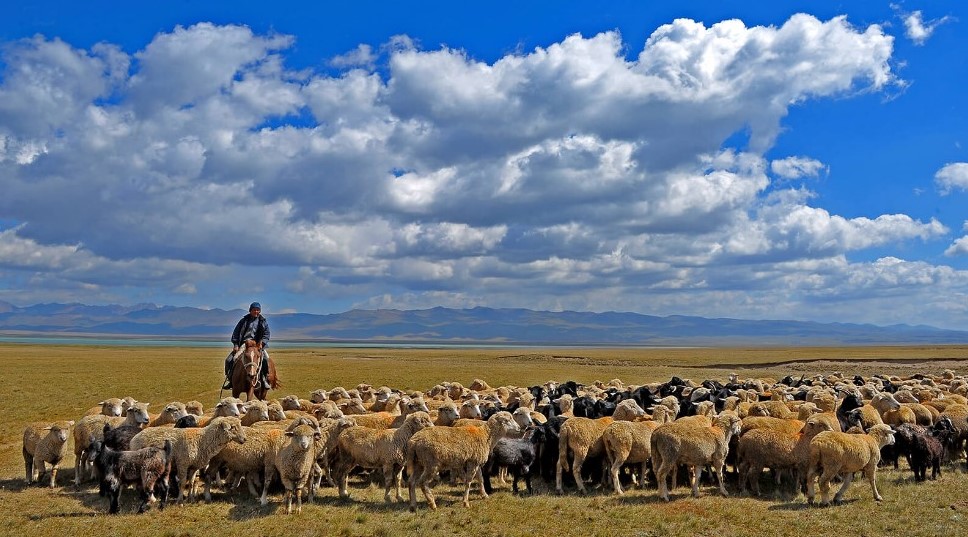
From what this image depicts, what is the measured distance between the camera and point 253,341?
2069 centimetres

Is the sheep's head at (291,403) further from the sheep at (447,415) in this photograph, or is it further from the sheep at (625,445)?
the sheep at (625,445)

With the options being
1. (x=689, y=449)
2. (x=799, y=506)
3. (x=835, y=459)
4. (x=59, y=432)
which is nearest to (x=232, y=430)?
(x=59, y=432)

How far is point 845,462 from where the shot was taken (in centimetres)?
1155

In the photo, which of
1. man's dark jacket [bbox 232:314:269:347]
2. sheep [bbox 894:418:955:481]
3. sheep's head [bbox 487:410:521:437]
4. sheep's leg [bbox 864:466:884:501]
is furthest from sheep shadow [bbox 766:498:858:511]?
man's dark jacket [bbox 232:314:269:347]

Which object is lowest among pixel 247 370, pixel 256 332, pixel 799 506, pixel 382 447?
pixel 799 506

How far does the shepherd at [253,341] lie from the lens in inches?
811

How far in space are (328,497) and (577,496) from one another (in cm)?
437

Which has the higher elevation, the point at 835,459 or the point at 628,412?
the point at 628,412

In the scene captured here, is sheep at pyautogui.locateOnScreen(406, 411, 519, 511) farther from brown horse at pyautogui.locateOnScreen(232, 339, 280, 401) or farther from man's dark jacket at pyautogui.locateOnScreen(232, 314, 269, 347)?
man's dark jacket at pyautogui.locateOnScreen(232, 314, 269, 347)

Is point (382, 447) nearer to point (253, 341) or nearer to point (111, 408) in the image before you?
point (111, 408)

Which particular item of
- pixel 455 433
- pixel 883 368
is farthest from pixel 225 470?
pixel 883 368

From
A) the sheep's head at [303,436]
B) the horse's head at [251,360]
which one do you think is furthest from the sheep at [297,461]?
the horse's head at [251,360]

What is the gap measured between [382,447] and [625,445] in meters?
4.34

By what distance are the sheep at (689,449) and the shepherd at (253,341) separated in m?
12.5
